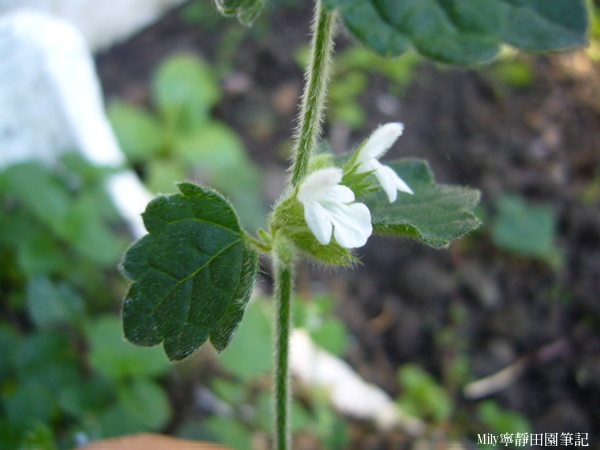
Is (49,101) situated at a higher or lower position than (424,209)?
higher

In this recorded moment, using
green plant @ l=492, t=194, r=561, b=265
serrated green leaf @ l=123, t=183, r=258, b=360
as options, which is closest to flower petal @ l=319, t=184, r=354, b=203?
serrated green leaf @ l=123, t=183, r=258, b=360

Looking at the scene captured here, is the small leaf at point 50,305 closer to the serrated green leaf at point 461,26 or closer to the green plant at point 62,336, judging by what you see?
the green plant at point 62,336

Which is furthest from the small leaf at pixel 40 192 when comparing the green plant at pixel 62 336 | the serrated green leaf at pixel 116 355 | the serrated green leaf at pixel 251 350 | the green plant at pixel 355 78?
the green plant at pixel 355 78

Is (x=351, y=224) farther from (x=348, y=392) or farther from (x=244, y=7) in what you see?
(x=348, y=392)

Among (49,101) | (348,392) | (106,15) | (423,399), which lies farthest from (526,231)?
(106,15)

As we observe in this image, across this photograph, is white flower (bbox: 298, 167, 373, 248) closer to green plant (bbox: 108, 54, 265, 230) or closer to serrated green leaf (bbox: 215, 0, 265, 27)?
serrated green leaf (bbox: 215, 0, 265, 27)

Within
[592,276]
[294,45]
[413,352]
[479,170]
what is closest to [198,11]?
[294,45]
